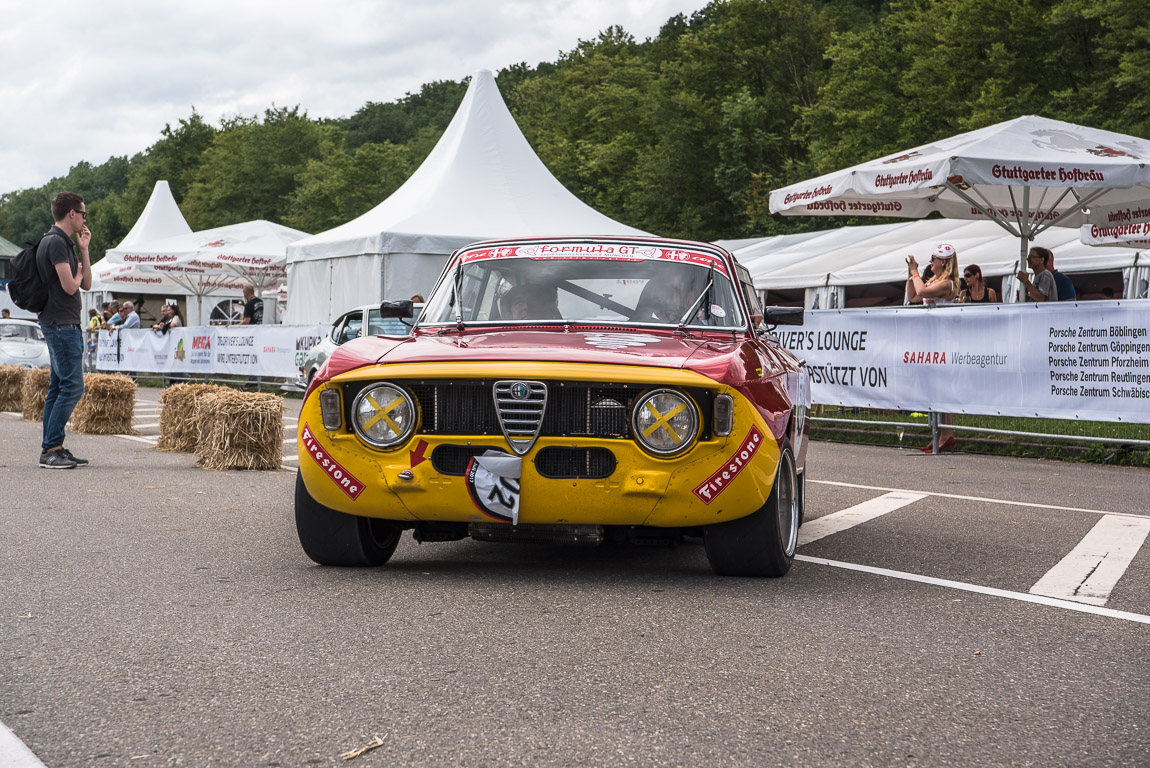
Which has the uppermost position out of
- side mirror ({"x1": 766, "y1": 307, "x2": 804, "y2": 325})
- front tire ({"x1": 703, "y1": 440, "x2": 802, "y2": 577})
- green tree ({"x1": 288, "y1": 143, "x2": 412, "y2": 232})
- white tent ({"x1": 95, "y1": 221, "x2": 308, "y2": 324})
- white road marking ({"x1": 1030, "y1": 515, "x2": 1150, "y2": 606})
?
green tree ({"x1": 288, "y1": 143, "x2": 412, "y2": 232})

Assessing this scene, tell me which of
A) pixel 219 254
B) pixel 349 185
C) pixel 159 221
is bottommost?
pixel 219 254

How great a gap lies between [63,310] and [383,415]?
579 cm

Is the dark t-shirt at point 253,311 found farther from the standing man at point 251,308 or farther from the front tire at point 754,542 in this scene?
the front tire at point 754,542

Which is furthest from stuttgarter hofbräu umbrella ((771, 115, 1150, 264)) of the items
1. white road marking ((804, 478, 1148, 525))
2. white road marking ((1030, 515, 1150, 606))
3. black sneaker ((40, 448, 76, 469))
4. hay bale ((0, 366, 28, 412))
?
hay bale ((0, 366, 28, 412))

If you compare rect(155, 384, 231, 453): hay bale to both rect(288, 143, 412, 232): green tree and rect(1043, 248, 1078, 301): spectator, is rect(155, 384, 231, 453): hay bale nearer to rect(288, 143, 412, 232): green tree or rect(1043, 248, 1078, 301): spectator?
rect(1043, 248, 1078, 301): spectator

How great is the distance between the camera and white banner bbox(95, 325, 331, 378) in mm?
21516

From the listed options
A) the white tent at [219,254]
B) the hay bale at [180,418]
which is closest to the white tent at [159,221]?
the white tent at [219,254]

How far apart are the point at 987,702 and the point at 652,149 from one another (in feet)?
165

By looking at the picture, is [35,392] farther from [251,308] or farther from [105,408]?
[251,308]

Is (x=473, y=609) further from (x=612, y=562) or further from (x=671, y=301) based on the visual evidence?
(x=671, y=301)

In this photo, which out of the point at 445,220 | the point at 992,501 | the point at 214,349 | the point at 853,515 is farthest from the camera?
the point at 214,349

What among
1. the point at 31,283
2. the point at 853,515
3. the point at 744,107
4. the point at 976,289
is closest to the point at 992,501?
the point at 853,515

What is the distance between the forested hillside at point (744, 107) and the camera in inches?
1289

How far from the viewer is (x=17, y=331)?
24.5 m
